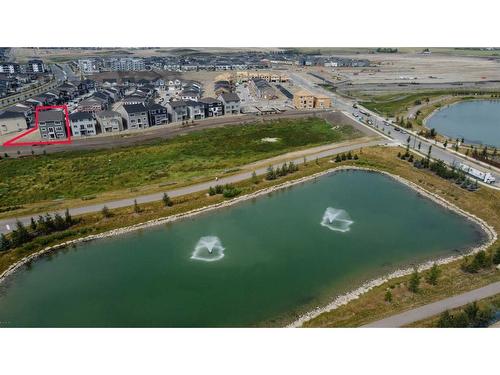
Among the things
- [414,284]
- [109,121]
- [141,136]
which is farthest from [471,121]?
[109,121]

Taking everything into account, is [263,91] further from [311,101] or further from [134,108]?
[134,108]

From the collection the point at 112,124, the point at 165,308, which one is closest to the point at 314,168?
the point at 165,308

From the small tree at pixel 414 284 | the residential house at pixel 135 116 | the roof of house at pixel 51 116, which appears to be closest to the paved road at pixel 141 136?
the residential house at pixel 135 116

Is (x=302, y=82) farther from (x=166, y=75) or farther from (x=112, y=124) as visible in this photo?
(x=112, y=124)

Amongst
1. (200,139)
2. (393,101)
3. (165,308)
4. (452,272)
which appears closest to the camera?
(165,308)

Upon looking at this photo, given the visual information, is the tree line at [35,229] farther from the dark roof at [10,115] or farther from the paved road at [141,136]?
the dark roof at [10,115]
